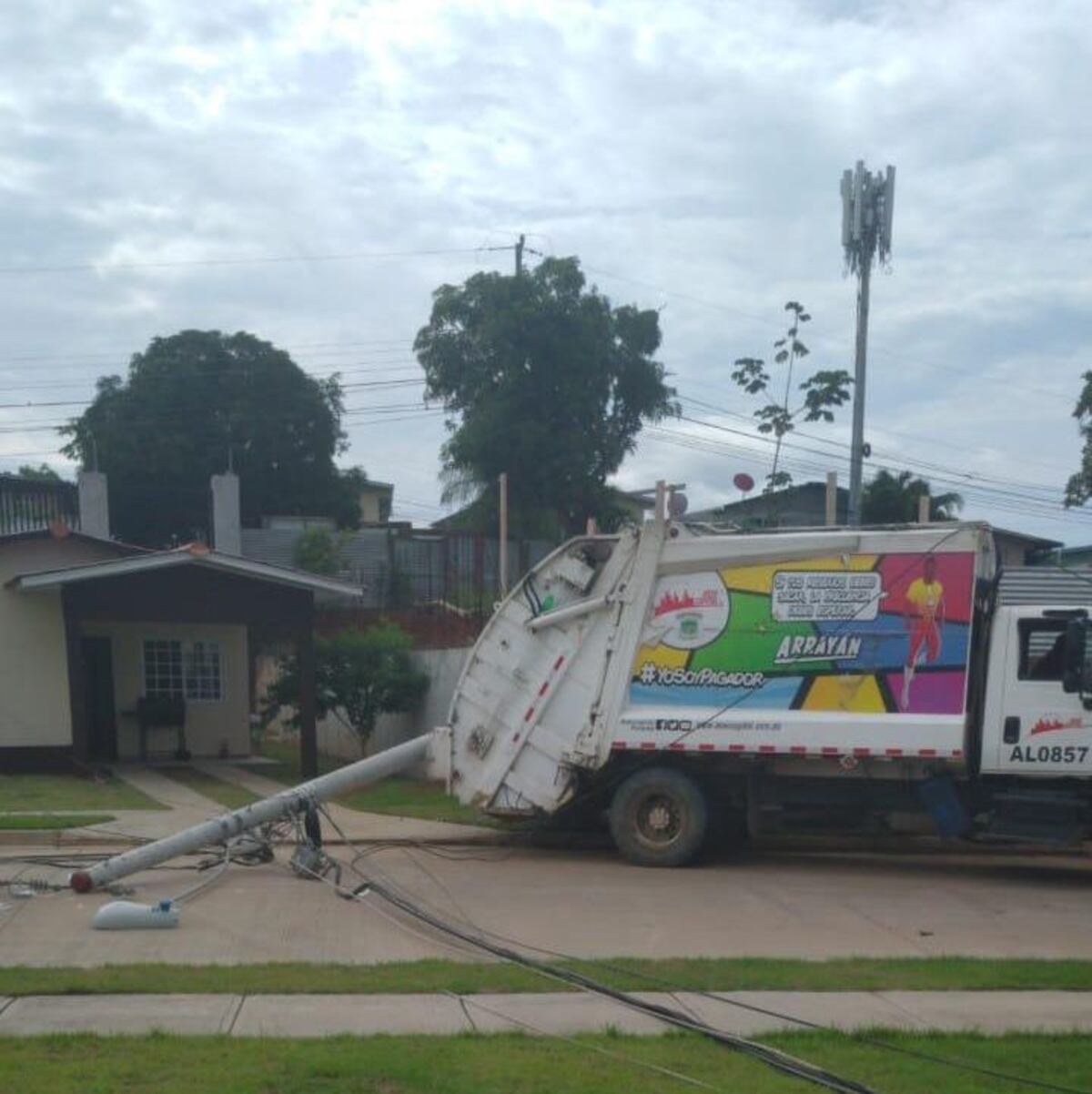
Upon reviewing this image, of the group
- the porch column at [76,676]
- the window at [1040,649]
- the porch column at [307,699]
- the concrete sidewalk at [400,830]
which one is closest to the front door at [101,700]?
the porch column at [76,676]

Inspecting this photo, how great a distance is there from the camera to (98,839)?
15383 mm

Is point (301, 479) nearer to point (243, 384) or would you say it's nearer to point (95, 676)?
point (243, 384)

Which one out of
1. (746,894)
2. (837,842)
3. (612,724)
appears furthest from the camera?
(837,842)

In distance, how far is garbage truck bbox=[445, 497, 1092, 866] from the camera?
1387cm

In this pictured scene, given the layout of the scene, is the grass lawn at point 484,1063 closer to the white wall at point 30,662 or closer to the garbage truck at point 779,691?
the garbage truck at point 779,691

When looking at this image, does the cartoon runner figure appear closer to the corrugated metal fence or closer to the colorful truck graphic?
the colorful truck graphic

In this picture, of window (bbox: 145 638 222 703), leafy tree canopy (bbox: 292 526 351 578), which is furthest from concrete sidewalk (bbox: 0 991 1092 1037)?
leafy tree canopy (bbox: 292 526 351 578)

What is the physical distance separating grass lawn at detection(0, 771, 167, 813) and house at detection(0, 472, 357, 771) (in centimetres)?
69

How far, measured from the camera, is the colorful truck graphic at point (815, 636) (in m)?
14.1

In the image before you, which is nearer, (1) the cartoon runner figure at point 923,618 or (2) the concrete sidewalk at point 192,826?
(1) the cartoon runner figure at point 923,618

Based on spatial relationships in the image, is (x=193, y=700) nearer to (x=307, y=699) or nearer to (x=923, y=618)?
(x=307, y=699)

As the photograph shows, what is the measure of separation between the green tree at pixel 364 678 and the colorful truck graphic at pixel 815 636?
33.0 feet

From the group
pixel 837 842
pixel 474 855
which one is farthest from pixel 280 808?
pixel 837 842

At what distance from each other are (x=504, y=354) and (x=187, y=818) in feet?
87.8
